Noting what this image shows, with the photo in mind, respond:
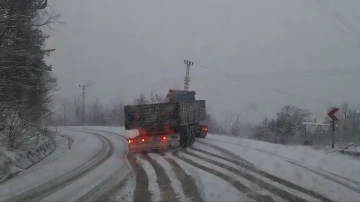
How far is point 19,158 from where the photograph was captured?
17.2 metres

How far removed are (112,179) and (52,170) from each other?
426 centimetres

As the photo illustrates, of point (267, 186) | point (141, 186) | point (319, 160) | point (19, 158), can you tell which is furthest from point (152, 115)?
point (267, 186)

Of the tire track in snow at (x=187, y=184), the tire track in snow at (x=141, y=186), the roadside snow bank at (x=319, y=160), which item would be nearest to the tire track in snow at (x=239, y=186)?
the tire track in snow at (x=187, y=184)

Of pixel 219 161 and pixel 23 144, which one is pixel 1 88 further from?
pixel 219 161

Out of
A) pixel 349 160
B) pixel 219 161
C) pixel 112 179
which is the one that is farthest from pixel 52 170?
pixel 349 160

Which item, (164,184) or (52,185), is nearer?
(164,184)

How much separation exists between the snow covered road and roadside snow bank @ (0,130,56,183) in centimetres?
71

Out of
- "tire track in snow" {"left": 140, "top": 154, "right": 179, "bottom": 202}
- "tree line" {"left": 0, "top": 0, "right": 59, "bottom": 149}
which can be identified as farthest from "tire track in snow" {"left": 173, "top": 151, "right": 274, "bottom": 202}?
"tree line" {"left": 0, "top": 0, "right": 59, "bottom": 149}

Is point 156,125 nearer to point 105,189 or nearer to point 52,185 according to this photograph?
point 52,185

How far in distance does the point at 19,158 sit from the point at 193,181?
31.7 ft

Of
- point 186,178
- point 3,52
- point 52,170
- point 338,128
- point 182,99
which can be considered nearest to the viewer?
point 186,178

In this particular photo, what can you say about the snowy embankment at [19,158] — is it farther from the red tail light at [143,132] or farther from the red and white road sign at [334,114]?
the red and white road sign at [334,114]

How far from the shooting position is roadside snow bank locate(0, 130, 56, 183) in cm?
1435

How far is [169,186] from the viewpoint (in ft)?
34.3
